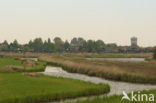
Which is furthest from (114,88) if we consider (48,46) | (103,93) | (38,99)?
(48,46)

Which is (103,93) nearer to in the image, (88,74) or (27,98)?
(27,98)

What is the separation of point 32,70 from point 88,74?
12.3 meters

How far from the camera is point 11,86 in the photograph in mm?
25281

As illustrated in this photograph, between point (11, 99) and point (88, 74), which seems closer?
point (11, 99)

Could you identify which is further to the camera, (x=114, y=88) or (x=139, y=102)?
(x=114, y=88)

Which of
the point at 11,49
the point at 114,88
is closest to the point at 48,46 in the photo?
the point at 11,49

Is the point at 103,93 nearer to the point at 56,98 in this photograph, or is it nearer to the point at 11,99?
the point at 56,98

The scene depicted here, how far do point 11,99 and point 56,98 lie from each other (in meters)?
4.39

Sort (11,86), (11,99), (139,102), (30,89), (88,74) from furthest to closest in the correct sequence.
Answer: (88,74)
(11,86)
(30,89)
(11,99)
(139,102)

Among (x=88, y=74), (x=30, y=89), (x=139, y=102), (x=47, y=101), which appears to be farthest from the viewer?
(x=88, y=74)

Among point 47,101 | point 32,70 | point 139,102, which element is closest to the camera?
point 139,102

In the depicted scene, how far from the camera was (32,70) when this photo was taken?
47.2 metres

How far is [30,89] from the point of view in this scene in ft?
77.6

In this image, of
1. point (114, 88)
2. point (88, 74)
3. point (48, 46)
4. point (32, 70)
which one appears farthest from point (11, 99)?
point (48, 46)
